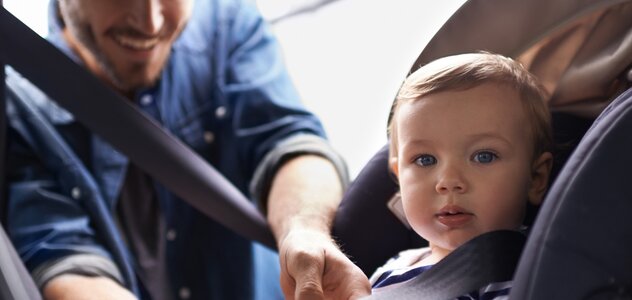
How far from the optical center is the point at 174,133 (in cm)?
153

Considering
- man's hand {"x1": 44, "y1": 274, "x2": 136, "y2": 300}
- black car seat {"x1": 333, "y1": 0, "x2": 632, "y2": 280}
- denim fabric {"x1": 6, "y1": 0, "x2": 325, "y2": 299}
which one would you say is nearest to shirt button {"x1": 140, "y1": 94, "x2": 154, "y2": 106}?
denim fabric {"x1": 6, "y1": 0, "x2": 325, "y2": 299}

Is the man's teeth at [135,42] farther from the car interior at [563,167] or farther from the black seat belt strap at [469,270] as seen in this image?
the black seat belt strap at [469,270]

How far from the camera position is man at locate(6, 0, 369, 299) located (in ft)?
4.52

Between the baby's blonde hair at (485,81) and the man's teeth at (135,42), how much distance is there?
680 mm

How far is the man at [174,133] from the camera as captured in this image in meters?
1.38

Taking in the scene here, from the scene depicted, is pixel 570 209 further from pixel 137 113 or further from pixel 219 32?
pixel 219 32

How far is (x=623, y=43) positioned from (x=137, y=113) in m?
0.56

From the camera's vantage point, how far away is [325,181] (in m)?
1.33

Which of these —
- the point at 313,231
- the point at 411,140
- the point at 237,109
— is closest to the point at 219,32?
the point at 237,109

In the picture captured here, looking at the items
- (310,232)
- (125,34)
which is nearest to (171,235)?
(125,34)

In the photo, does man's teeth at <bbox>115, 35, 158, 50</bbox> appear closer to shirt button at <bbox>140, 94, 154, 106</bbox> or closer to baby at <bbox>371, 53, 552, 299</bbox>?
shirt button at <bbox>140, 94, 154, 106</bbox>

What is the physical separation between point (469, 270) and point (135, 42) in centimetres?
84

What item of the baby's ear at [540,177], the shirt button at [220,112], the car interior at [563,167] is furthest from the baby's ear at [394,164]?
the shirt button at [220,112]

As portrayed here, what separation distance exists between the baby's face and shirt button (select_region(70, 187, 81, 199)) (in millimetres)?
725
